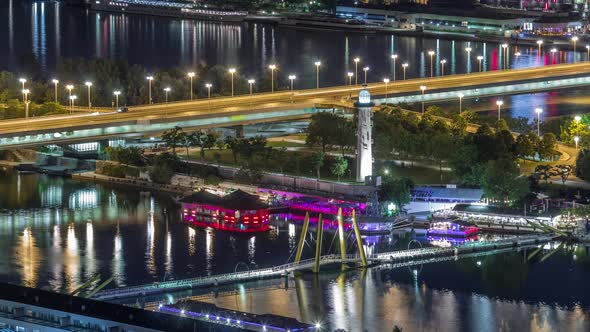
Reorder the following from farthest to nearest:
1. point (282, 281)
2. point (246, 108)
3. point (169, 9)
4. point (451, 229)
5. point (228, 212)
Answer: point (169, 9), point (246, 108), point (228, 212), point (451, 229), point (282, 281)

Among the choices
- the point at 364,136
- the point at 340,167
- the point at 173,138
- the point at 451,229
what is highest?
the point at 364,136

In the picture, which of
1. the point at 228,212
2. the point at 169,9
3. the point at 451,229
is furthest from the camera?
the point at 169,9

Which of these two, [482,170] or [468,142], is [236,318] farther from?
[468,142]

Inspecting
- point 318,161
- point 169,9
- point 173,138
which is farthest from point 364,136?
point 169,9

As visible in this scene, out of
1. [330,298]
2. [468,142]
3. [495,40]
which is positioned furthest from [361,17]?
[330,298]

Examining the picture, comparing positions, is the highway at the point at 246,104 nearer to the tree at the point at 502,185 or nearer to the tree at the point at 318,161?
the tree at the point at 318,161

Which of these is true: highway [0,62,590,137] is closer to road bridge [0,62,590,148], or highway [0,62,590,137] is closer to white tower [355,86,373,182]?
road bridge [0,62,590,148]

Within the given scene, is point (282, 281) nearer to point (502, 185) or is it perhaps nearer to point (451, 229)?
point (451, 229)
